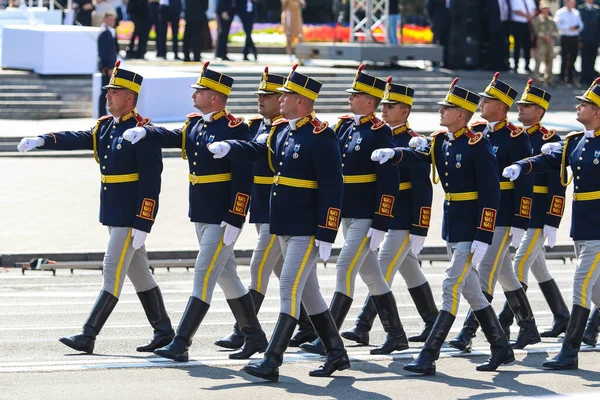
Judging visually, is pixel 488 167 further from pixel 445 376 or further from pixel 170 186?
pixel 170 186

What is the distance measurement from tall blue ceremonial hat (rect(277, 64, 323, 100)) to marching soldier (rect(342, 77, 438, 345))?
121 cm

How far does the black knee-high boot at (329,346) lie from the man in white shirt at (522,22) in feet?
64.6

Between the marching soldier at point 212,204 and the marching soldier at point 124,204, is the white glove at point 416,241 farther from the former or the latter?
the marching soldier at point 124,204

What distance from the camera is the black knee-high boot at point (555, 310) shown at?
39.3 feet

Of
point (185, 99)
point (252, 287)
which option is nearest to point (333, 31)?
point (185, 99)

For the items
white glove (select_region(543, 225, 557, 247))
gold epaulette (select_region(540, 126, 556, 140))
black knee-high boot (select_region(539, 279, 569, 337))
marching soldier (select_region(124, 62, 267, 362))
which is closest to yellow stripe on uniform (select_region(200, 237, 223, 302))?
marching soldier (select_region(124, 62, 267, 362))

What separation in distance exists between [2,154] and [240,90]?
5.85 metres

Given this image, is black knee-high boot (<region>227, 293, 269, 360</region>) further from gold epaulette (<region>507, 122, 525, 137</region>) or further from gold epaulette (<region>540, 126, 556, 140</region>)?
gold epaulette (<region>540, 126, 556, 140</region>)

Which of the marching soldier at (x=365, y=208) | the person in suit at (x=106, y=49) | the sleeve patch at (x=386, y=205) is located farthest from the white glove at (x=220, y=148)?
the person in suit at (x=106, y=49)

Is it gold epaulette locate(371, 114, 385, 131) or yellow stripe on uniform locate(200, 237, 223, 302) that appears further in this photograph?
Answer: gold epaulette locate(371, 114, 385, 131)

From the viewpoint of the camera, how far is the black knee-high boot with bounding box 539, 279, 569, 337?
472 inches

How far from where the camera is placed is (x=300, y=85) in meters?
10.1

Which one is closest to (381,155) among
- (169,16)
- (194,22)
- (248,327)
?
(248,327)

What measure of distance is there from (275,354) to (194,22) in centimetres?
1981
